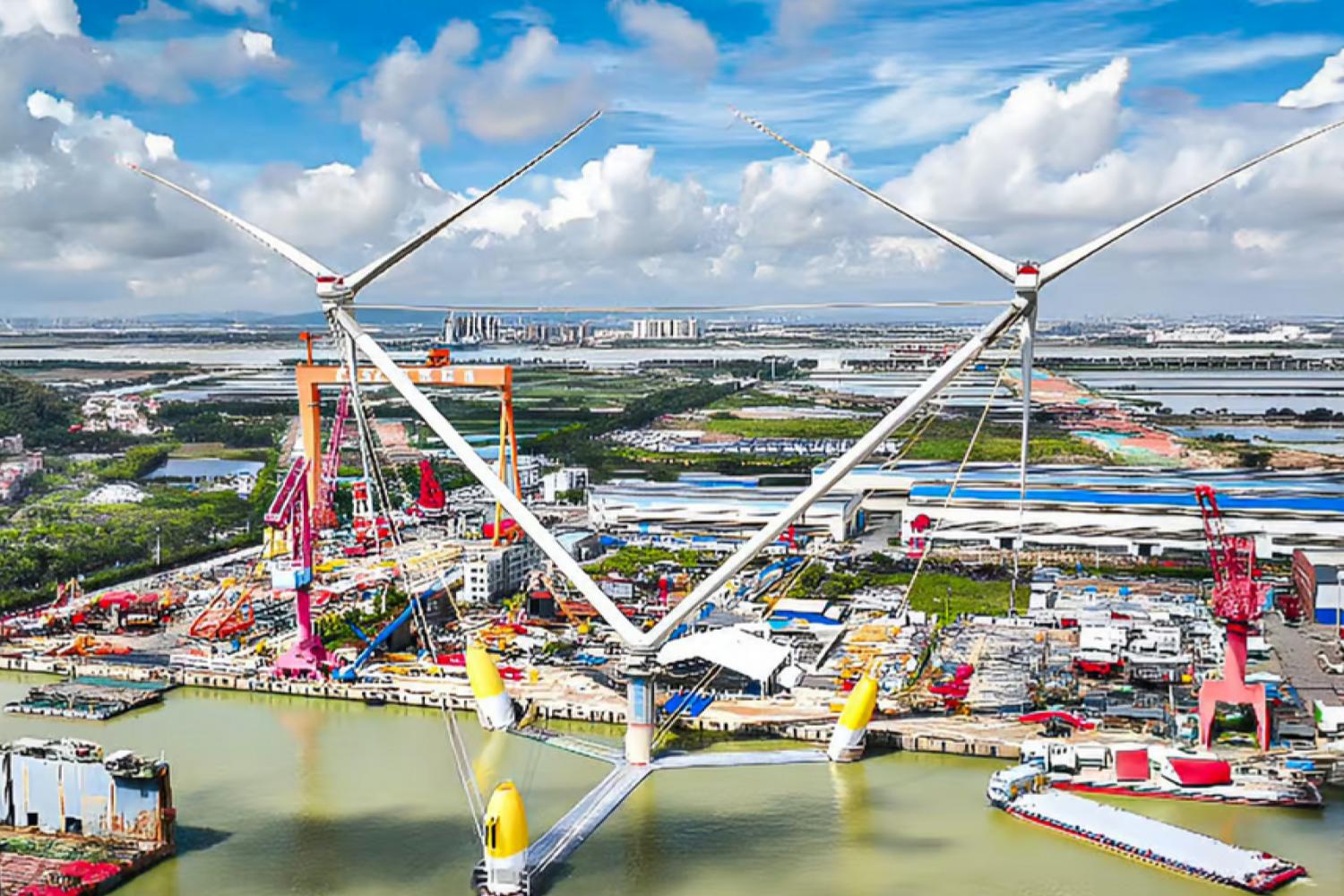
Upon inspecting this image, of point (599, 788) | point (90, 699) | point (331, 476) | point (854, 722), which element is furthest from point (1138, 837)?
point (331, 476)

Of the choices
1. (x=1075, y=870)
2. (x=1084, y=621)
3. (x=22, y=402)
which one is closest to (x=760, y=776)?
(x=1075, y=870)

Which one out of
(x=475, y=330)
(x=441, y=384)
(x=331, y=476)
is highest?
(x=475, y=330)

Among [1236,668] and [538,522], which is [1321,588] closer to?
[1236,668]

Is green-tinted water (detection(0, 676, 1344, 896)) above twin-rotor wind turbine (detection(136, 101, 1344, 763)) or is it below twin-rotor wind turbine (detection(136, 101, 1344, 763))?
below

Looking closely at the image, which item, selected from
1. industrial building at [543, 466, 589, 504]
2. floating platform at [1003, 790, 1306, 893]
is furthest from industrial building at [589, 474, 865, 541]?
floating platform at [1003, 790, 1306, 893]

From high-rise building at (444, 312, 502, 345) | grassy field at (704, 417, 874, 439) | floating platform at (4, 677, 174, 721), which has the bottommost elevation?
floating platform at (4, 677, 174, 721)

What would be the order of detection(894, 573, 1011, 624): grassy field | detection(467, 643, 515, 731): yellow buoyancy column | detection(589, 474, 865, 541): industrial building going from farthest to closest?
detection(589, 474, 865, 541): industrial building → detection(894, 573, 1011, 624): grassy field → detection(467, 643, 515, 731): yellow buoyancy column

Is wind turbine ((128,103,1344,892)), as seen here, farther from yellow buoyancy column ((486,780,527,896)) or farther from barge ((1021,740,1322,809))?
barge ((1021,740,1322,809))
